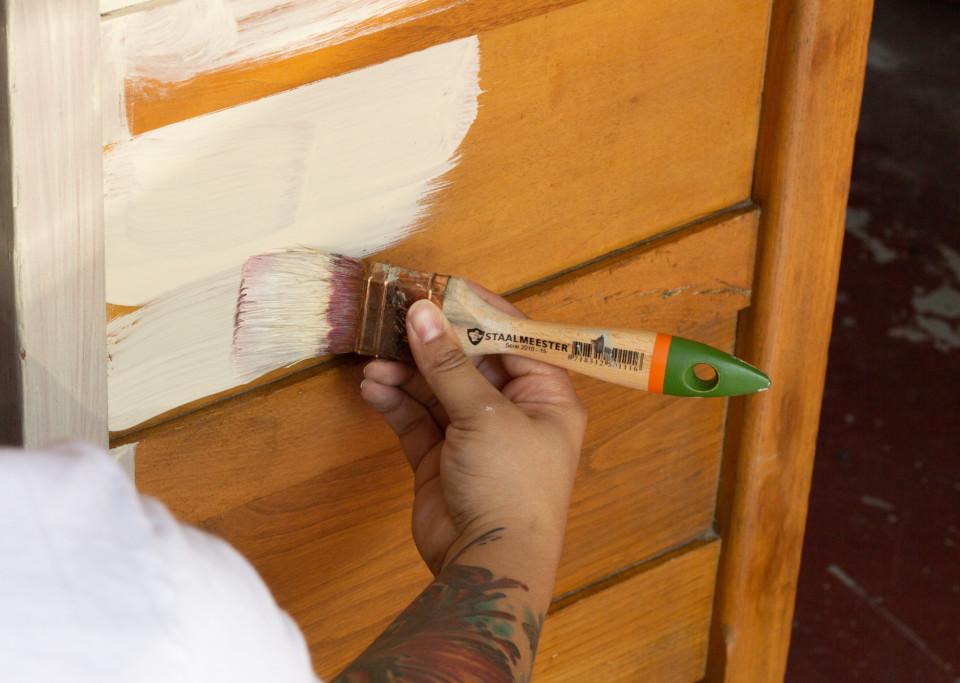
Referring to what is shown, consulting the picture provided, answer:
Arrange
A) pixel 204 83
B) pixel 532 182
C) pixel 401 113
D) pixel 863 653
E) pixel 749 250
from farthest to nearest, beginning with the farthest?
pixel 863 653 → pixel 749 250 → pixel 532 182 → pixel 401 113 → pixel 204 83

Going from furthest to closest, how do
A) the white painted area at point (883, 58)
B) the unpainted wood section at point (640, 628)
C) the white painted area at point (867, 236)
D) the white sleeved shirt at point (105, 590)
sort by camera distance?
1. the white painted area at point (883, 58)
2. the white painted area at point (867, 236)
3. the unpainted wood section at point (640, 628)
4. the white sleeved shirt at point (105, 590)

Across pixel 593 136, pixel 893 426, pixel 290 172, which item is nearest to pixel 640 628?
pixel 593 136

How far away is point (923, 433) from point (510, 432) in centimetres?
190

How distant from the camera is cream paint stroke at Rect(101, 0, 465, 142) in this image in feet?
Result: 2.04

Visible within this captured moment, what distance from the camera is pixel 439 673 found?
680 mm

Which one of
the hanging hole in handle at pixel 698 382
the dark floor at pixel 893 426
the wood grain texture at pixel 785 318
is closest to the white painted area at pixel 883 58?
the dark floor at pixel 893 426

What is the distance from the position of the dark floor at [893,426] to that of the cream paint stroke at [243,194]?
1.50 meters

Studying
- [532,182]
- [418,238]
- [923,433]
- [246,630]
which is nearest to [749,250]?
[532,182]

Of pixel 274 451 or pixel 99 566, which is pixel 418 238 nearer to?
pixel 274 451

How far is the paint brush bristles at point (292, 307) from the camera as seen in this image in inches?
30.3

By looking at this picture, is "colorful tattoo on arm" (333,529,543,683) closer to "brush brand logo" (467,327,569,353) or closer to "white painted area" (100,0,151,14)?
"brush brand logo" (467,327,569,353)

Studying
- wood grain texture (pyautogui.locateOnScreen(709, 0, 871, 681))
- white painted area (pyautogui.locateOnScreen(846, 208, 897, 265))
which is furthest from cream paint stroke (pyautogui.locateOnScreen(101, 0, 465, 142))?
white painted area (pyautogui.locateOnScreen(846, 208, 897, 265))

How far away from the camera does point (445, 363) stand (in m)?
0.79

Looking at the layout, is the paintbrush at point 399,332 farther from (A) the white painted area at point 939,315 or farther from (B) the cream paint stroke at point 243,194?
(A) the white painted area at point 939,315
